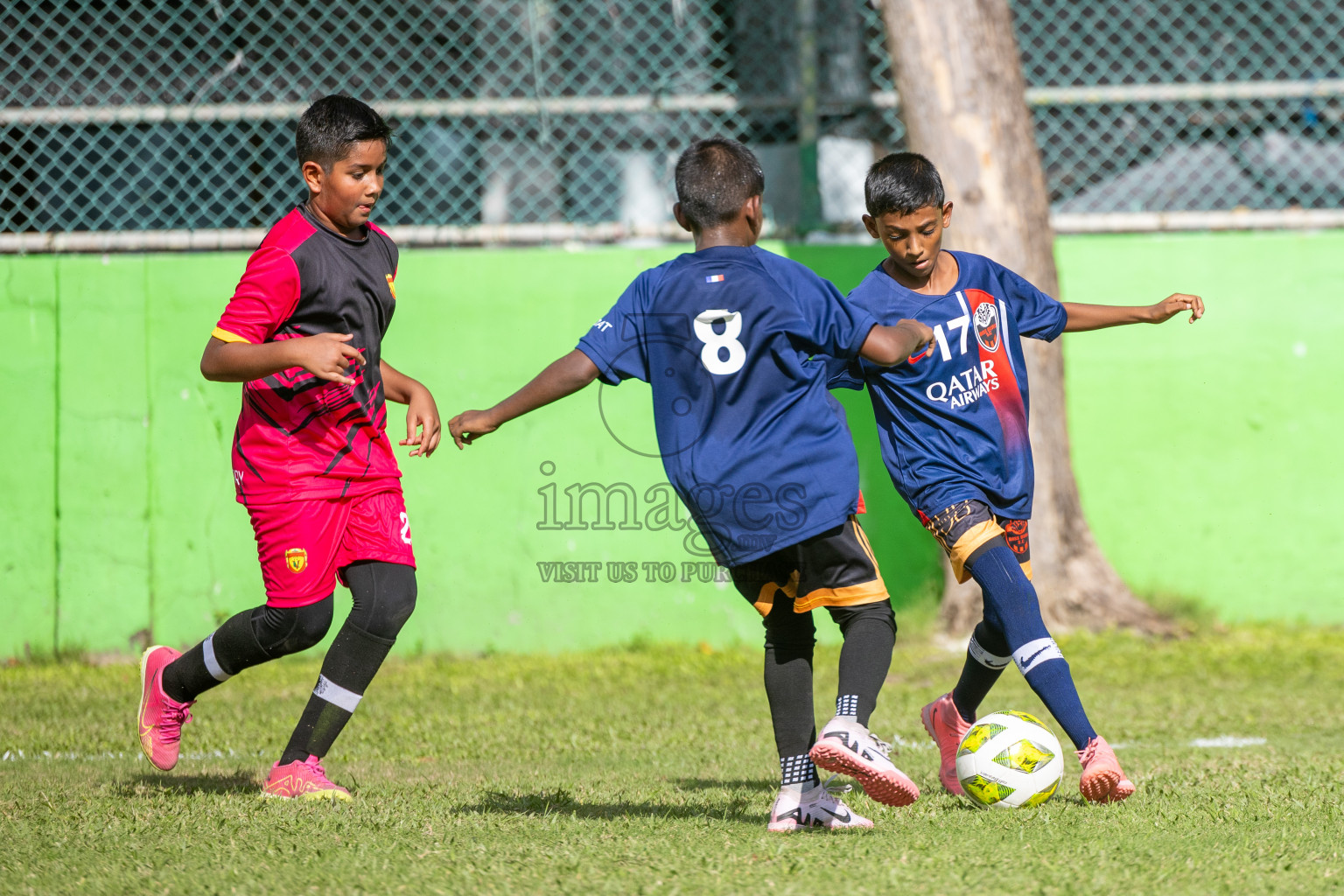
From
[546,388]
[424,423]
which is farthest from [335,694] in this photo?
[546,388]

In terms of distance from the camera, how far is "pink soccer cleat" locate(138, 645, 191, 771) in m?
3.88

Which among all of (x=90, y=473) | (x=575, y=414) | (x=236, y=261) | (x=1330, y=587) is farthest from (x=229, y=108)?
(x=1330, y=587)

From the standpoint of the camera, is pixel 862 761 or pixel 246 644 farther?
pixel 246 644

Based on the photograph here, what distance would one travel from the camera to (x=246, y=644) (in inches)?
152

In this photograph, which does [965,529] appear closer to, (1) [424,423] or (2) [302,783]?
(1) [424,423]

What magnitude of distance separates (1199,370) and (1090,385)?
1.90 ft

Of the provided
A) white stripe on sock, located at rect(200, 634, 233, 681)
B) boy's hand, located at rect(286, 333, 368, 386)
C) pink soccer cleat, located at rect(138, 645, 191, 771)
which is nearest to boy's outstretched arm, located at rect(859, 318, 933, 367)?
boy's hand, located at rect(286, 333, 368, 386)

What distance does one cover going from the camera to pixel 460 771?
433 cm

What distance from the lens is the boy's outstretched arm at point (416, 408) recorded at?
3.69m

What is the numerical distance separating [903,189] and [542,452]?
3.34 metres

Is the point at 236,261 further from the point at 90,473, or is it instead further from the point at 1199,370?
the point at 1199,370

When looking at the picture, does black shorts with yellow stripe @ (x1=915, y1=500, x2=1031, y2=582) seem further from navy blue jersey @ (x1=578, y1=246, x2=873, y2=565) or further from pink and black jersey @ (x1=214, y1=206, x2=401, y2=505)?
pink and black jersey @ (x1=214, y1=206, x2=401, y2=505)

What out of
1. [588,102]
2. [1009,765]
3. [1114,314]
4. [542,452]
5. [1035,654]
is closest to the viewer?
[1009,765]

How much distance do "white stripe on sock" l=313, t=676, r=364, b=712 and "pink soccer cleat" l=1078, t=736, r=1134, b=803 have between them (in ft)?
6.77
